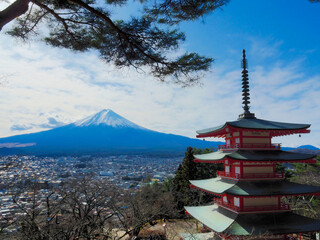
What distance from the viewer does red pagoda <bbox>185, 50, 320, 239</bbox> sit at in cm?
804

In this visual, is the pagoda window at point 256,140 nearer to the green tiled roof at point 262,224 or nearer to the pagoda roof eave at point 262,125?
the pagoda roof eave at point 262,125

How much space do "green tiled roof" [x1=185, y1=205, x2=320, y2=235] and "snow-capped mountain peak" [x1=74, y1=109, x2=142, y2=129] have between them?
11323 centimetres

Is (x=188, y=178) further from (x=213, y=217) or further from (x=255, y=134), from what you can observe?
(x=255, y=134)

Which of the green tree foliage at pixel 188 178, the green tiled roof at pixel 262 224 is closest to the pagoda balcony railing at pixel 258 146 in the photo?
the green tiled roof at pixel 262 224

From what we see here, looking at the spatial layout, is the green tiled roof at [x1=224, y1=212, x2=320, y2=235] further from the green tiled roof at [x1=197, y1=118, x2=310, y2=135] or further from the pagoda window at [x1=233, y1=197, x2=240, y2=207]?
the green tiled roof at [x1=197, y1=118, x2=310, y2=135]

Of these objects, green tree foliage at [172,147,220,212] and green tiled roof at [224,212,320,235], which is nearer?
green tiled roof at [224,212,320,235]

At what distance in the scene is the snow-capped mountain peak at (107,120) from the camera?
120137 millimetres

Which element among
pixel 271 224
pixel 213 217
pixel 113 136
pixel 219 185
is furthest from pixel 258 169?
pixel 113 136


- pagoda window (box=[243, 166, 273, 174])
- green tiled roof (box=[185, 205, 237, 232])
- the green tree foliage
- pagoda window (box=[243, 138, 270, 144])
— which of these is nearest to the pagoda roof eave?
pagoda window (box=[243, 138, 270, 144])

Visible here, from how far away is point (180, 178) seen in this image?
21.7m

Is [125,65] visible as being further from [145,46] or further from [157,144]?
[157,144]

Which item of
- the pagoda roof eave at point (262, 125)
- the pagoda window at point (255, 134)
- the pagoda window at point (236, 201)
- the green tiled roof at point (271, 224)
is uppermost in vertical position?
the pagoda roof eave at point (262, 125)

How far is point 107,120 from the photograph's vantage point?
129 m

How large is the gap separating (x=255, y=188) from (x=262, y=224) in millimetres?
1269
